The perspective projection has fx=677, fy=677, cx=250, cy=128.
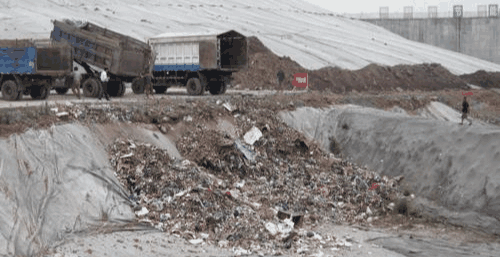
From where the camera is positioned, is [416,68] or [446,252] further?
[416,68]

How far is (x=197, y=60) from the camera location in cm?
2777

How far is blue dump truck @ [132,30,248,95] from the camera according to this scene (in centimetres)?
2762

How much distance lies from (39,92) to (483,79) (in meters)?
35.6

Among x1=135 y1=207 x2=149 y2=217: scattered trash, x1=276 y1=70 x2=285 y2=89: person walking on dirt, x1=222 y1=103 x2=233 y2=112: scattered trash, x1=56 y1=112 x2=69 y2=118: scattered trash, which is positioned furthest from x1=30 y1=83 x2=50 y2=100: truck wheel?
x1=276 y1=70 x2=285 y2=89: person walking on dirt

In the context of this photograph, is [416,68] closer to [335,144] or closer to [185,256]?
[335,144]

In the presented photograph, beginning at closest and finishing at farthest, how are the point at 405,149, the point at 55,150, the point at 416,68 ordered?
the point at 55,150 → the point at 405,149 → the point at 416,68

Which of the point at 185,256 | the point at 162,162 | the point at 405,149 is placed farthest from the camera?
the point at 405,149

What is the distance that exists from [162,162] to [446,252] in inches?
261

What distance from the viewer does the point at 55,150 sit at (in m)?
14.1

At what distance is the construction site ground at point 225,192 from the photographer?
12969 mm

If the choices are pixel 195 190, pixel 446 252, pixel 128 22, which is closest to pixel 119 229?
pixel 195 190

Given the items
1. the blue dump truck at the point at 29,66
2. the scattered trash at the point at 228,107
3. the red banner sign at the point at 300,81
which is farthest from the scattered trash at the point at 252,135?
the red banner sign at the point at 300,81

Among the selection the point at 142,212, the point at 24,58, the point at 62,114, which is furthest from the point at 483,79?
the point at 142,212

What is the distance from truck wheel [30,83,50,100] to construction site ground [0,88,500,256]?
495 cm
